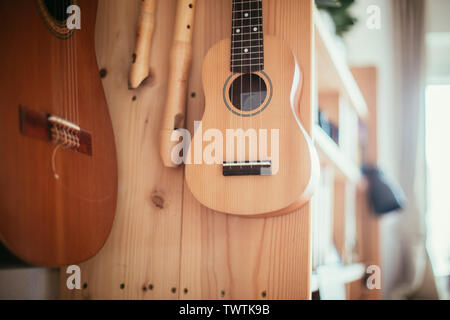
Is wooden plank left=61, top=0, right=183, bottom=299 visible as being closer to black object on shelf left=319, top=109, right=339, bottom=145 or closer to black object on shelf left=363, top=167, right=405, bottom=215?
black object on shelf left=319, top=109, right=339, bottom=145

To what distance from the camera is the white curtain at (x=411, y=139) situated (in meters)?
2.79

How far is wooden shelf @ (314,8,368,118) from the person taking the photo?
142 cm

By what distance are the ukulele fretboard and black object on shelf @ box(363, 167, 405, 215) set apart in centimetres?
161

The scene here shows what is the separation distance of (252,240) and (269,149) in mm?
220

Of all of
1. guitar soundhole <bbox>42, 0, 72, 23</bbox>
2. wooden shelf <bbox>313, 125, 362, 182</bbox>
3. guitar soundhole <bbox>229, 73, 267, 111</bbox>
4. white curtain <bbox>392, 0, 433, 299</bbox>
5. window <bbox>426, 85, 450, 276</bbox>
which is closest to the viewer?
guitar soundhole <bbox>42, 0, 72, 23</bbox>

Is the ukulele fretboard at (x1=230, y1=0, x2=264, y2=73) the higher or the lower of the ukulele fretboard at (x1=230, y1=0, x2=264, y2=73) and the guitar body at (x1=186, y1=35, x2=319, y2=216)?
the higher

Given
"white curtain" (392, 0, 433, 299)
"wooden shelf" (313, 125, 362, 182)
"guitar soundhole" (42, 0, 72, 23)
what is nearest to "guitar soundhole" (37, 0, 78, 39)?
"guitar soundhole" (42, 0, 72, 23)

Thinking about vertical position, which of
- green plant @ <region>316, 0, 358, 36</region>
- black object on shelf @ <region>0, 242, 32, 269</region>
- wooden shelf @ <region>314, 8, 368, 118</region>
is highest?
green plant @ <region>316, 0, 358, 36</region>

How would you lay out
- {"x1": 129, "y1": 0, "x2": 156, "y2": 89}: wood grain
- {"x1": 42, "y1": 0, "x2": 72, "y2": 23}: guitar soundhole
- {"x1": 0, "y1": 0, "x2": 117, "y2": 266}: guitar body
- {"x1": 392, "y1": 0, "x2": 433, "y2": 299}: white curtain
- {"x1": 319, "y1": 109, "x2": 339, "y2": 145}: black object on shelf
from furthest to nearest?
{"x1": 392, "y1": 0, "x2": 433, "y2": 299}: white curtain → {"x1": 319, "y1": 109, "x2": 339, "y2": 145}: black object on shelf → {"x1": 129, "y1": 0, "x2": 156, "y2": 89}: wood grain → {"x1": 42, "y1": 0, "x2": 72, "y2": 23}: guitar soundhole → {"x1": 0, "y1": 0, "x2": 117, "y2": 266}: guitar body

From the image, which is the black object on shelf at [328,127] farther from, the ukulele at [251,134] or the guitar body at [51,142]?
the guitar body at [51,142]

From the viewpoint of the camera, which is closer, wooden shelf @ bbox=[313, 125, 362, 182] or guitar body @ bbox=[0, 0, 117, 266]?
guitar body @ bbox=[0, 0, 117, 266]

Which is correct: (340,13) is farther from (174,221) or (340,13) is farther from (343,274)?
(174,221)

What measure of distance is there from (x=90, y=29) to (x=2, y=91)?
35cm

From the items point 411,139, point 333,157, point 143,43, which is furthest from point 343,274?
point 411,139
